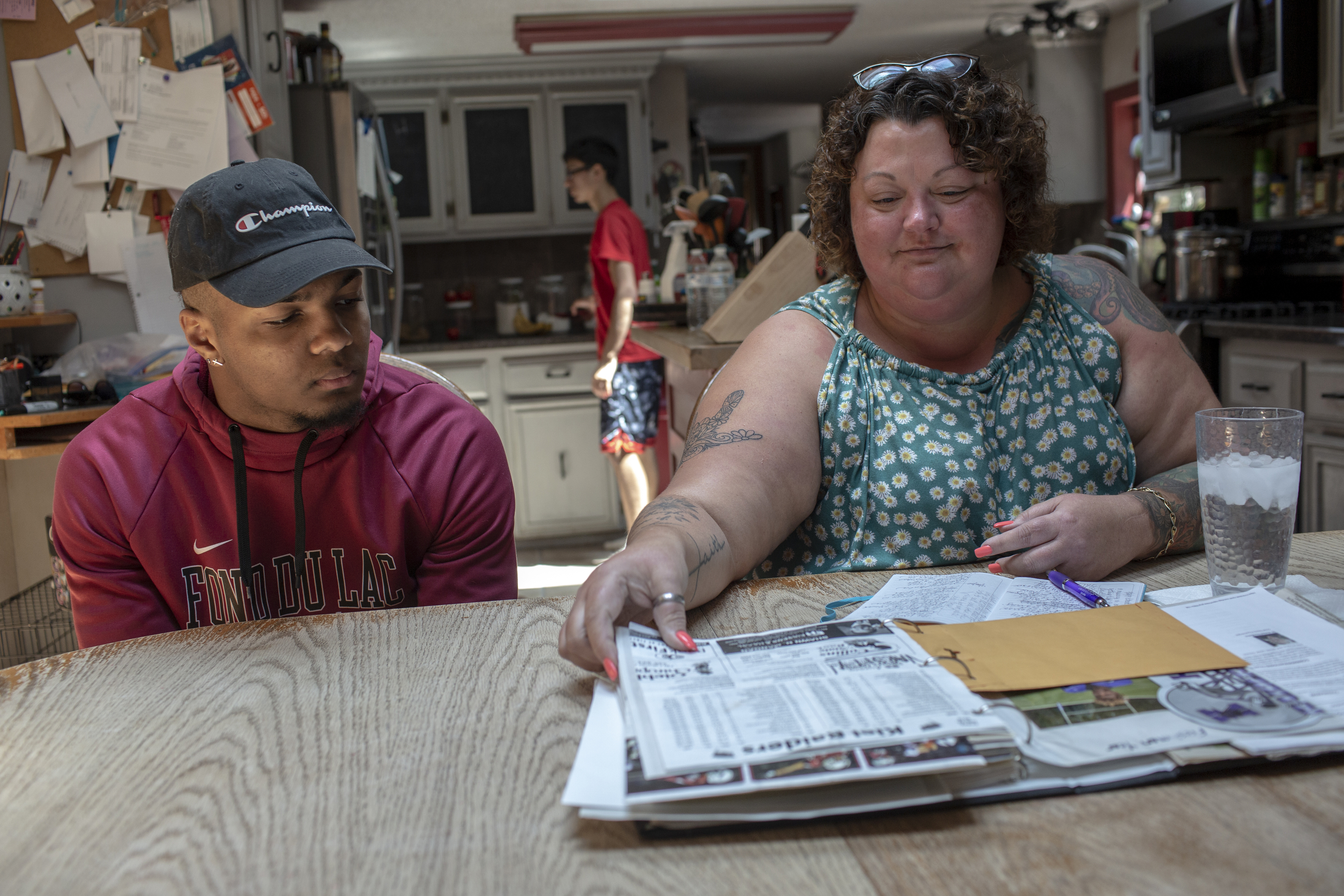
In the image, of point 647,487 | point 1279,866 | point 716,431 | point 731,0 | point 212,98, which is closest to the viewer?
point 1279,866

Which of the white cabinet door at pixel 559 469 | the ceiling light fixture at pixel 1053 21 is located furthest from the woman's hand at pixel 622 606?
the ceiling light fixture at pixel 1053 21

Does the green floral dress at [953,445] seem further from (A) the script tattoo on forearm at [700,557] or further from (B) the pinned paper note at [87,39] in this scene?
(B) the pinned paper note at [87,39]

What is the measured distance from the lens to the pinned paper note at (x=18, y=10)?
2.52 m

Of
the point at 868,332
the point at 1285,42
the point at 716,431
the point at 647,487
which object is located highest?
the point at 1285,42

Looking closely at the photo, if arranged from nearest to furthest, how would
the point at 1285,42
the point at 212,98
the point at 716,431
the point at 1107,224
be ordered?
the point at 716,431 → the point at 212,98 → the point at 1285,42 → the point at 1107,224

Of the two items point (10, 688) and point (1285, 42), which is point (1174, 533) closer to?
point (10, 688)

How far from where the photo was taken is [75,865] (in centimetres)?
56

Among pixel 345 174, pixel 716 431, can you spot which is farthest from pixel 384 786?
pixel 345 174

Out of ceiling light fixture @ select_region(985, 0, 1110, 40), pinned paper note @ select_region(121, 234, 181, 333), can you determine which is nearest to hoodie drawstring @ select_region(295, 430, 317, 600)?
pinned paper note @ select_region(121, 234, 181, 333)

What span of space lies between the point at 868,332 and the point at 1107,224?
432cm

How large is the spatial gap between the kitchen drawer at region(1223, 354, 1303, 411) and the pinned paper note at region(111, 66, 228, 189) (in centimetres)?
296

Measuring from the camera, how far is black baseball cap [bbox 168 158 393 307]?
3.63 ft

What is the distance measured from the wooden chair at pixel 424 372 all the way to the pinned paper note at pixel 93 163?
5.28 ft

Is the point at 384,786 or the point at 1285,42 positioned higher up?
the point at 1285,42
